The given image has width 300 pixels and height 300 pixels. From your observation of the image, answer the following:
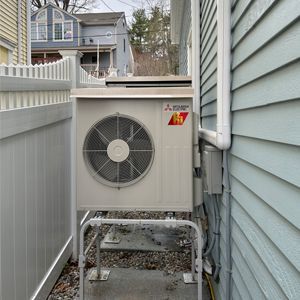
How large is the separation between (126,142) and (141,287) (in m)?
1.30

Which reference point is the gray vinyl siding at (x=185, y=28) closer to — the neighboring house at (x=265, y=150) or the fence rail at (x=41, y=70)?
the fence rail at (x=41, y=70)

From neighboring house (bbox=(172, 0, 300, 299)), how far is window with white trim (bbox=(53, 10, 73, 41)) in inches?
1056

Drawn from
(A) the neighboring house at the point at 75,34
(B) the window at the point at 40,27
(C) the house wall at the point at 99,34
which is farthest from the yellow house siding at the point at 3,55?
(B) the window at the point at 40,27

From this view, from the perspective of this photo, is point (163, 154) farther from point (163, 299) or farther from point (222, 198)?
point (163, 299)

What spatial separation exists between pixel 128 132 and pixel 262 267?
143 cm

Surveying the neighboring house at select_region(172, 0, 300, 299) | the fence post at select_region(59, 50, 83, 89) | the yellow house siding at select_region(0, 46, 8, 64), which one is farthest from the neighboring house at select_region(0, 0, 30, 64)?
the neighboring house at select_region(172, 0, 300, 299)

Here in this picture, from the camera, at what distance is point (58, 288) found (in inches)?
132

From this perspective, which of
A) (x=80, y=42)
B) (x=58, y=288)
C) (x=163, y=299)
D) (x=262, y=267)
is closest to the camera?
(x=262, y=267)

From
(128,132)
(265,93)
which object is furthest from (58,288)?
(265,93)

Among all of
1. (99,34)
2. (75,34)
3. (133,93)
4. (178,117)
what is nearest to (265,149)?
(178,117)

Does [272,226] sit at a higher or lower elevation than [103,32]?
lower

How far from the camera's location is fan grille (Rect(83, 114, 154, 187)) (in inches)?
110

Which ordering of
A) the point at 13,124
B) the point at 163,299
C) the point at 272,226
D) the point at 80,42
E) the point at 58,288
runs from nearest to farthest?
the point at 272,226 → the point at 13,124 → the point at 163,299 → the point at 58,288 → the point at 80,42

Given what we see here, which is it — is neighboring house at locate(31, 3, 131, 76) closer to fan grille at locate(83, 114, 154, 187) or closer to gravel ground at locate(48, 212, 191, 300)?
gravel ground at locate(48, 212, 191, 300)
